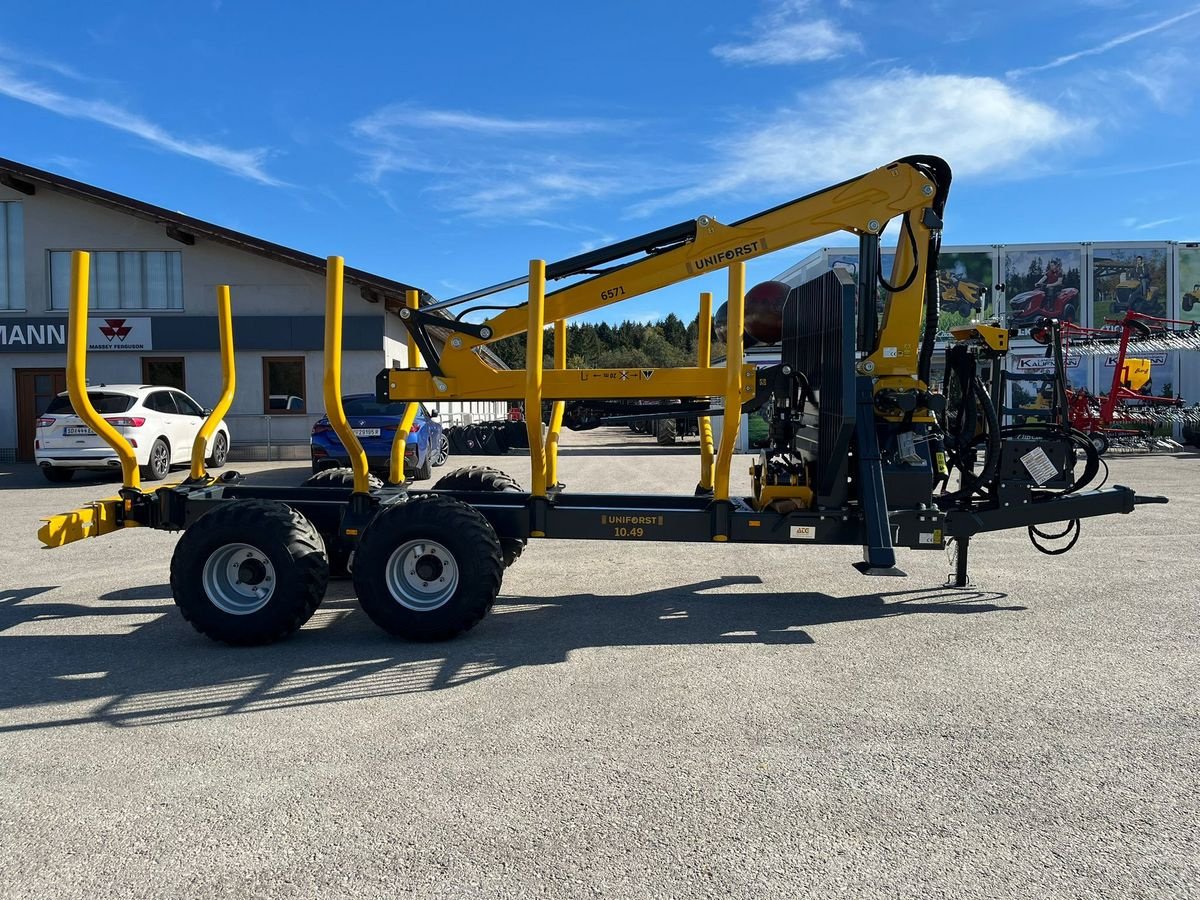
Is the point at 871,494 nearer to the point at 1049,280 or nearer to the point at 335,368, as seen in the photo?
the point at 335,368

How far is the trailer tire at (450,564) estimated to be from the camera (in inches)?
202

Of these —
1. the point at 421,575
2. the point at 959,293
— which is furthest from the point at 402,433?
the point at 959,293

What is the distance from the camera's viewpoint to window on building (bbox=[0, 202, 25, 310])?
789 inches

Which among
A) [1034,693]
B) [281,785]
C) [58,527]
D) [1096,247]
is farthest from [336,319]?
[1096,247]

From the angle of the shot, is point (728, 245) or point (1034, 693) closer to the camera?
point (1034, 693)

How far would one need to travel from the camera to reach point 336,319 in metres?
5.60

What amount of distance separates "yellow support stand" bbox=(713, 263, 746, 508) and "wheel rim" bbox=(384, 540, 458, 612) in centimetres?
184

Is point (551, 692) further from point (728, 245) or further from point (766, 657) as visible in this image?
point (728, 245)

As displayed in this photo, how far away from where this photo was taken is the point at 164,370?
802 inches

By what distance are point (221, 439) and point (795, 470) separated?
47.5 ft

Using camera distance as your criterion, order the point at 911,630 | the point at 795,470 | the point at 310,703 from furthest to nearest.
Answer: the point at 795,470 → the point at 911,630 → the point at 310,703

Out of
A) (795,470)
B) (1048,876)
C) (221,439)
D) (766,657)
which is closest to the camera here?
(1048,876)

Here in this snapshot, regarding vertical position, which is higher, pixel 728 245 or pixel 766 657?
pixel 728 245

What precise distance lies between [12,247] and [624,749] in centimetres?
2283
